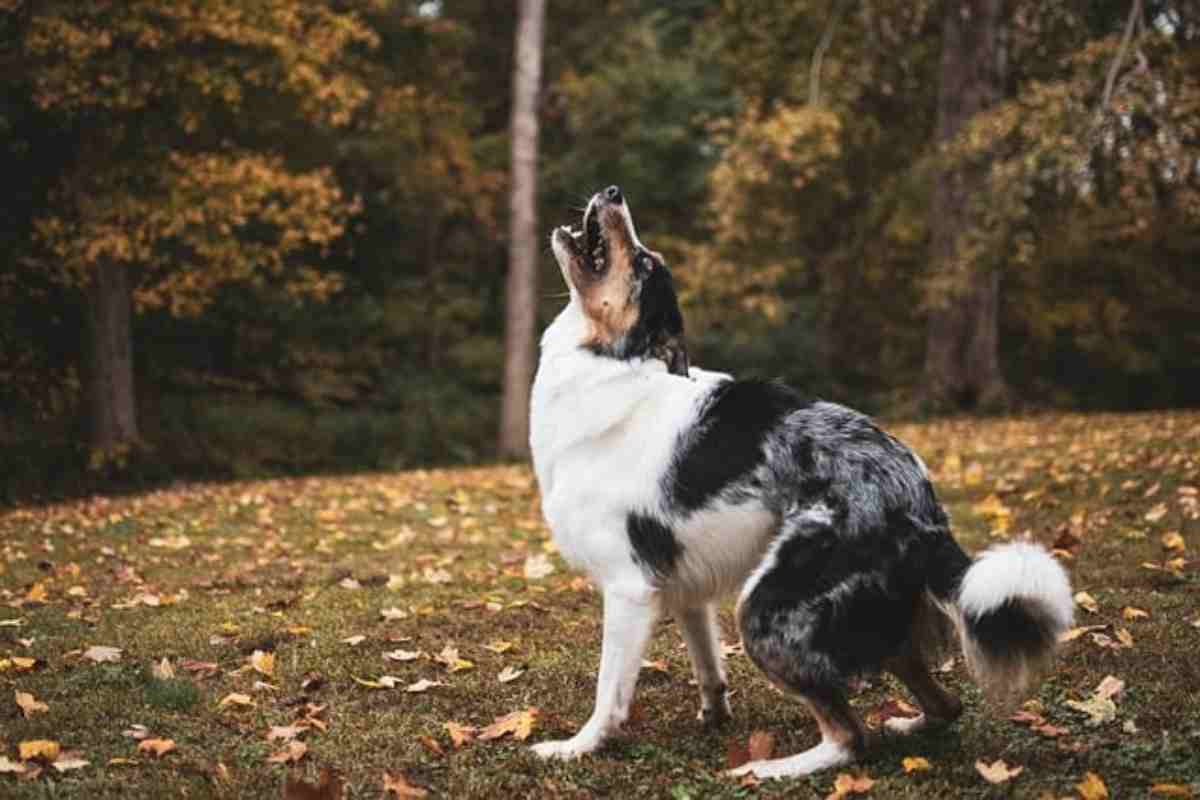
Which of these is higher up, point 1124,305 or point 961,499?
point 1124,305

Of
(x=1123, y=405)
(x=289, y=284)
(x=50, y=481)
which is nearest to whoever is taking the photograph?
(x=50, y=481)

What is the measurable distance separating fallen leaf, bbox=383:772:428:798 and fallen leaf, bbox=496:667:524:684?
1.26m

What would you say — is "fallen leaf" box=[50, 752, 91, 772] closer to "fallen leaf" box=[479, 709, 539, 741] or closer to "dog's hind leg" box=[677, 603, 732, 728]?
"fallen leaf" box=[479, 709, 539, 741]

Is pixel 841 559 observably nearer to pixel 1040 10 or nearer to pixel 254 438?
pixel 1040 10

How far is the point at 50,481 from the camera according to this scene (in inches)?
524

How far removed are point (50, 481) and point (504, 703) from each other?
1027cm

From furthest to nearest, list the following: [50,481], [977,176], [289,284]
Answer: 1. [977,176]
2. [289,284]
3. [50,481]

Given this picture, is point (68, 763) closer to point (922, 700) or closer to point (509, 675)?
point (509, 675)

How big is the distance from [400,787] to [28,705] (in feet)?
5.93

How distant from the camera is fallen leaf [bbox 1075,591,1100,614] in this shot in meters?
5.85

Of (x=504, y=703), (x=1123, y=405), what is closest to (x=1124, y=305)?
(x=1123, y=405)

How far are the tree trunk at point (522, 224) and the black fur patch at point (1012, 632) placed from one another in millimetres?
12695

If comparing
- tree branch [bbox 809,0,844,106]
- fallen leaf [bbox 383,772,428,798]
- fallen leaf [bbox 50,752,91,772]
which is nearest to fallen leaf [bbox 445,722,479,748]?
fallen leaf [bbox 383,772,428,798]

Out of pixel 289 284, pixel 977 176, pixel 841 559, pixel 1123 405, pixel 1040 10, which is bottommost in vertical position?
pixel 1123 405
